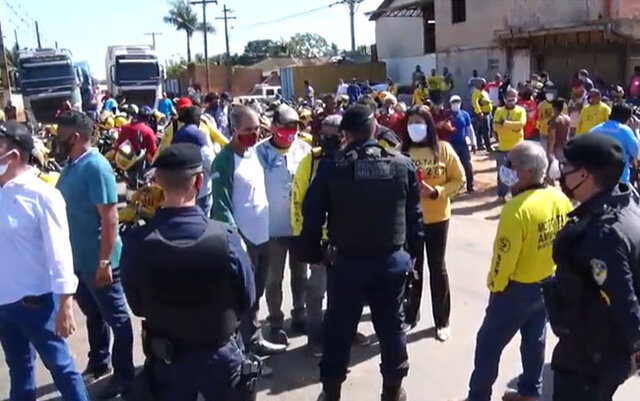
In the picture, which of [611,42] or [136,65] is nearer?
[611,42]

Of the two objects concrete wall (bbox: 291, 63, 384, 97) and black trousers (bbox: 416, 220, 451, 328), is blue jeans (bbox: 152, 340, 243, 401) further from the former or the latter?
concrete wall (bbox: 291, 63, 384, 97)

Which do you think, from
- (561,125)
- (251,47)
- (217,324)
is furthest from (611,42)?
(251,47)

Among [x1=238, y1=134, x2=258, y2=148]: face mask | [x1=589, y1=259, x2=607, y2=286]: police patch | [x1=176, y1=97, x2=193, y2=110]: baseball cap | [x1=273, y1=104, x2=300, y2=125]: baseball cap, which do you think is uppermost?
[x1=176, y1=97, x2=193, y2=110]: baseball cap

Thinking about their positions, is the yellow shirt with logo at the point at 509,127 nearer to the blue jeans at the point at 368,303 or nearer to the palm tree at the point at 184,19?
the blue jeans at the point at 368,303

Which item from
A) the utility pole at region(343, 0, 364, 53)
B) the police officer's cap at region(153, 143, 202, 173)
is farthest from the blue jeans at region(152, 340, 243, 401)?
the utility pole at region(343, 0, 364, 53)

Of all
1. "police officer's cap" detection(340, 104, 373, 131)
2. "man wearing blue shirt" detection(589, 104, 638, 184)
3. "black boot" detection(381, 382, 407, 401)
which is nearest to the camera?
"police officer's cap" detection(340, 104, 373, 131)

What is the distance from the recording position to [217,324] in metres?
3.17

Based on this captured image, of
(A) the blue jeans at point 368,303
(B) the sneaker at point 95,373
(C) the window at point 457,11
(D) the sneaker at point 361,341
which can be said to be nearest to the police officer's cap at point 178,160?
(A) the blue jeans at point 368,303

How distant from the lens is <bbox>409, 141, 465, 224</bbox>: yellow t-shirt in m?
5.82

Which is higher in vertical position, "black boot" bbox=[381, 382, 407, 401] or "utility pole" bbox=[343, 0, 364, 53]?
"utility pole" bbox=[343, 0, 364, 53]

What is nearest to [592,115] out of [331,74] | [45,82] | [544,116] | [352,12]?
[544,116]

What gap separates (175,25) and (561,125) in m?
65.9

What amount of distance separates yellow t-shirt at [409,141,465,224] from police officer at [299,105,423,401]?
1247 mm

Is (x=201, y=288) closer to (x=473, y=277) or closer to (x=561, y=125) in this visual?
(x=473, y=277)
